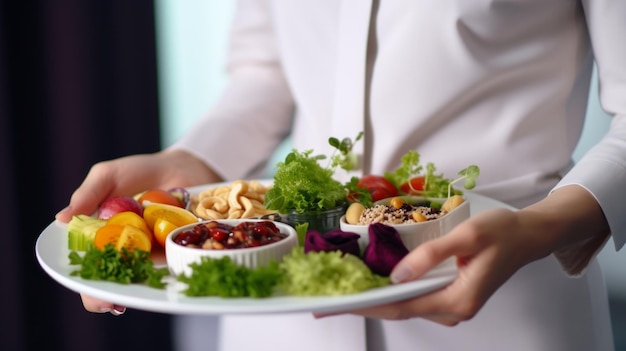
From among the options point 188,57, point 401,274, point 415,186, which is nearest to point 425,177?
point 415,186

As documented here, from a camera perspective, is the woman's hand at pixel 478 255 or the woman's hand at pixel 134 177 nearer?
the woman's hand at pixel 478 255

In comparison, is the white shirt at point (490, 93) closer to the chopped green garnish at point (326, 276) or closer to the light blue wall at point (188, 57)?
the chopped green garnish at point (326, 276)

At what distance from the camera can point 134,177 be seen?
5.59 ft

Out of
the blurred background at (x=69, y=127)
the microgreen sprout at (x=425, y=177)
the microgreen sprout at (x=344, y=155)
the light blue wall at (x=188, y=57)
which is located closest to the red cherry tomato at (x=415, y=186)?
the microgreen sprout at (x=425, y=177)

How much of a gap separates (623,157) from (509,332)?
39 centimetres

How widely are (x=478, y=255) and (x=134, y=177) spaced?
885mm

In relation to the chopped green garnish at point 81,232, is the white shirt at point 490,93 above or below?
above

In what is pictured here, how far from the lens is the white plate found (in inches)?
40.6

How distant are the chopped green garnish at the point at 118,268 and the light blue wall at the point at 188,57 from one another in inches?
83.1

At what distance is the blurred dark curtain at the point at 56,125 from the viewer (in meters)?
Answer: 2.48

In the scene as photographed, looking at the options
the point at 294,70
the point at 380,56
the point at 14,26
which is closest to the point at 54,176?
the point at 14,26

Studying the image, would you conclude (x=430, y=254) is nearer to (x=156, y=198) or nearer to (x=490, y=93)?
(x=490, y=93)

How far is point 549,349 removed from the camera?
1.44 metres

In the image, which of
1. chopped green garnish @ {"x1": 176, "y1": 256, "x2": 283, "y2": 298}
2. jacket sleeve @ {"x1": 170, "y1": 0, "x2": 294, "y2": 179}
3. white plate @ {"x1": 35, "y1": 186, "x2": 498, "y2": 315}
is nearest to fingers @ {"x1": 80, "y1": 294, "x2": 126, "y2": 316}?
white plate @ {"x1": 35, "y1": 186, "x2": 498, "y2": 315}
